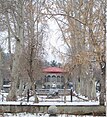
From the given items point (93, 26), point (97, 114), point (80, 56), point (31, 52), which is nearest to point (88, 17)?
point (93, 26)

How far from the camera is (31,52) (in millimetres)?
27609

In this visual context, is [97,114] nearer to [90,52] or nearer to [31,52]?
[90,52]

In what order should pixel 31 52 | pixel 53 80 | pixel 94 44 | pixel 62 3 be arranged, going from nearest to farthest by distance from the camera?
pixel 94 44 < pixel 62 3 < pixel 31 52 < pixel 53 80

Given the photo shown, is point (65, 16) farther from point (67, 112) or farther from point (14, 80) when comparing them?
point (14, 80)

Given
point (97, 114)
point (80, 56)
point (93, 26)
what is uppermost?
point (93, 26)

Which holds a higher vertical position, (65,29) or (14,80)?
(65,29)

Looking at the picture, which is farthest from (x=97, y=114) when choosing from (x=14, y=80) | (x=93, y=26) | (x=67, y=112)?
(x=14, y=80)

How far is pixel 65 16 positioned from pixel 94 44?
2477 millimetres

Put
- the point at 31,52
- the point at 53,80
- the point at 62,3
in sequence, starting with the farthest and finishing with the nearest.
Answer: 1. the point at 53,80
2. the point at 31,52
3. the point at 62,3

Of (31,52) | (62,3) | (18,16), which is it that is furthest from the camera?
(18,16)

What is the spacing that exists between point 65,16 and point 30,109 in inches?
221

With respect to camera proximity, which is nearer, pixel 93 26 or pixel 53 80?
pixel 93 26

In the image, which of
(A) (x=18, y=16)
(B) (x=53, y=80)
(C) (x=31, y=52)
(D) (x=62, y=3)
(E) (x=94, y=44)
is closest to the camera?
(E) (x=94, y=44)

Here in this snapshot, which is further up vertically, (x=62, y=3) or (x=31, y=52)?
(x=62, y=3)
